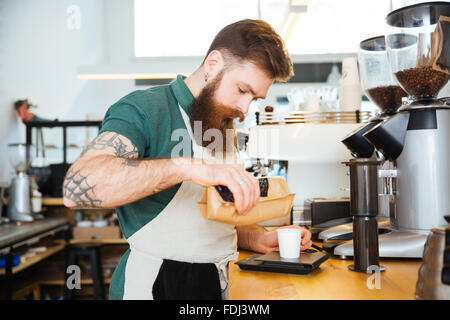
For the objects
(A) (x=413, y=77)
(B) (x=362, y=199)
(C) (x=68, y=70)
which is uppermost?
(C) (x=68, y=70)

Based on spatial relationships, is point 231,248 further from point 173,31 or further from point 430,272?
point 173,31

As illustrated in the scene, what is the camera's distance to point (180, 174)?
89 cm

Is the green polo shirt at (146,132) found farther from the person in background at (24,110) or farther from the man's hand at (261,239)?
the person in background at (24,110)

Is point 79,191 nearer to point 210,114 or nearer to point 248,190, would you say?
point 248,190

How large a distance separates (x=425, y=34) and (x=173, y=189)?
2.65 feet

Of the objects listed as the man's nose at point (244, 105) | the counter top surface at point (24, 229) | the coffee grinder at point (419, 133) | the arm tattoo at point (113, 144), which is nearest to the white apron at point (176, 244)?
the arm tattoo at point (113, 144)

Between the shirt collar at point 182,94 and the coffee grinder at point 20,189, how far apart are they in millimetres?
2779

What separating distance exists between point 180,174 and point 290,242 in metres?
0.35

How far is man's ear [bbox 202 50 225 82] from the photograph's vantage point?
1286 millimetres

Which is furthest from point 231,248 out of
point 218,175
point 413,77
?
point 413,77

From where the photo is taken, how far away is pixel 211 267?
1088mm

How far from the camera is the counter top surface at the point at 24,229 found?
2773mm

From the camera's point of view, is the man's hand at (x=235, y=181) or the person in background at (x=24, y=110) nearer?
the man's hand at (x=235, y=181)
